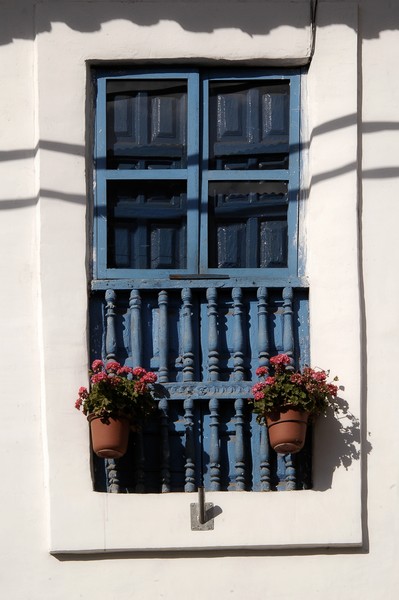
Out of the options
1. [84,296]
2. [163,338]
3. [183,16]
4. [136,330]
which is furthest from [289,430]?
[183,16]

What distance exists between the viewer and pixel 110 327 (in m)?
9.97

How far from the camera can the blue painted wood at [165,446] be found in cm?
980

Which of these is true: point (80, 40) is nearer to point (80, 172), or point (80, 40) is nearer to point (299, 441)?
point (80, 172)

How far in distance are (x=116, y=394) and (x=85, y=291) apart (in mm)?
671

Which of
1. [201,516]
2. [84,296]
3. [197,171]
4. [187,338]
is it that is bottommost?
[201,516]

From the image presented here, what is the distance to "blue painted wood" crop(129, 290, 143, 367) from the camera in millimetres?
9945

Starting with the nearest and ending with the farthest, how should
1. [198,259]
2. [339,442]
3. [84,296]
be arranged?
[339,442]
[84,296]
[198,259]

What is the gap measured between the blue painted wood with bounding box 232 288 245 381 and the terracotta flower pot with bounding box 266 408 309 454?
0.40 m

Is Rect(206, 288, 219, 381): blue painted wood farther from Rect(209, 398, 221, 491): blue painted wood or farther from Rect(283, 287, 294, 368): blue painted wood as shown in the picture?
Rect(283, 287, 294, 368): blue painted wood

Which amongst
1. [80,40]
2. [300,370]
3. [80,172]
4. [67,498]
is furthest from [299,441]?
[80,40]

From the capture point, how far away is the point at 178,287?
1005 cm

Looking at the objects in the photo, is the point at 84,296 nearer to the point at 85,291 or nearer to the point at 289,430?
the point at 85,291

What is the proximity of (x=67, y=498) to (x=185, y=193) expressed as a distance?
5.99 feet

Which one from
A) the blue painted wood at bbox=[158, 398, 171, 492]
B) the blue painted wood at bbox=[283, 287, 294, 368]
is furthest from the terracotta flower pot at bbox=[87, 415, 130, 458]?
the blue painted wood at bbox=[283, 287, 294, 368]
